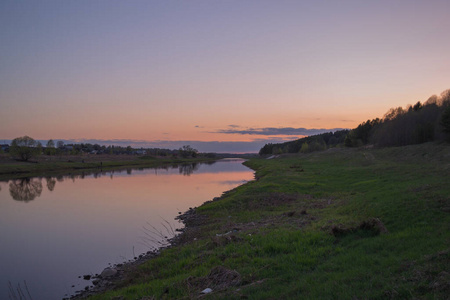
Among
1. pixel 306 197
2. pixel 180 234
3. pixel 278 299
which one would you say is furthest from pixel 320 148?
pixel 278 299

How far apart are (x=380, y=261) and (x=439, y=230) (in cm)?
318

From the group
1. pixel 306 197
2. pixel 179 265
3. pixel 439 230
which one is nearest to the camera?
pixel 439 230

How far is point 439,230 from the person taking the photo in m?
9.16

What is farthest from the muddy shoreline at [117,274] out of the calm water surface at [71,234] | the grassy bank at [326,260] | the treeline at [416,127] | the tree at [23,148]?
the tree at [23,148]

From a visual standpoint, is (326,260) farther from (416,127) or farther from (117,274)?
(416,127)

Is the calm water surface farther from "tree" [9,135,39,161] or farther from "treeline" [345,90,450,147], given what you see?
"tree" [9,135,39,161]

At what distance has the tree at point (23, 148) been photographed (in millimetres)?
88312

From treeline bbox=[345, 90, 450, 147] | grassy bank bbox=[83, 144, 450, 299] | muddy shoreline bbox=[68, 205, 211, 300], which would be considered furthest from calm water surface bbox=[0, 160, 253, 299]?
treeline bbox=[345, 90, 450, 147]

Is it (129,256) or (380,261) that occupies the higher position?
(380,261)

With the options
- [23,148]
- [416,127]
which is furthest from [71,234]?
[23,148]

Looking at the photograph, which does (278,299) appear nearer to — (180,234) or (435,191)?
(435,191)

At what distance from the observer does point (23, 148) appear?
290 ft

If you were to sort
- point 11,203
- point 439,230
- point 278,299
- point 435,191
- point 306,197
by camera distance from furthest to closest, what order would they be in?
point 11,203 → point 306,197 → point 435,191 → point 439,230 → point 278,299

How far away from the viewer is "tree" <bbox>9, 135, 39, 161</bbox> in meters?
88.3
